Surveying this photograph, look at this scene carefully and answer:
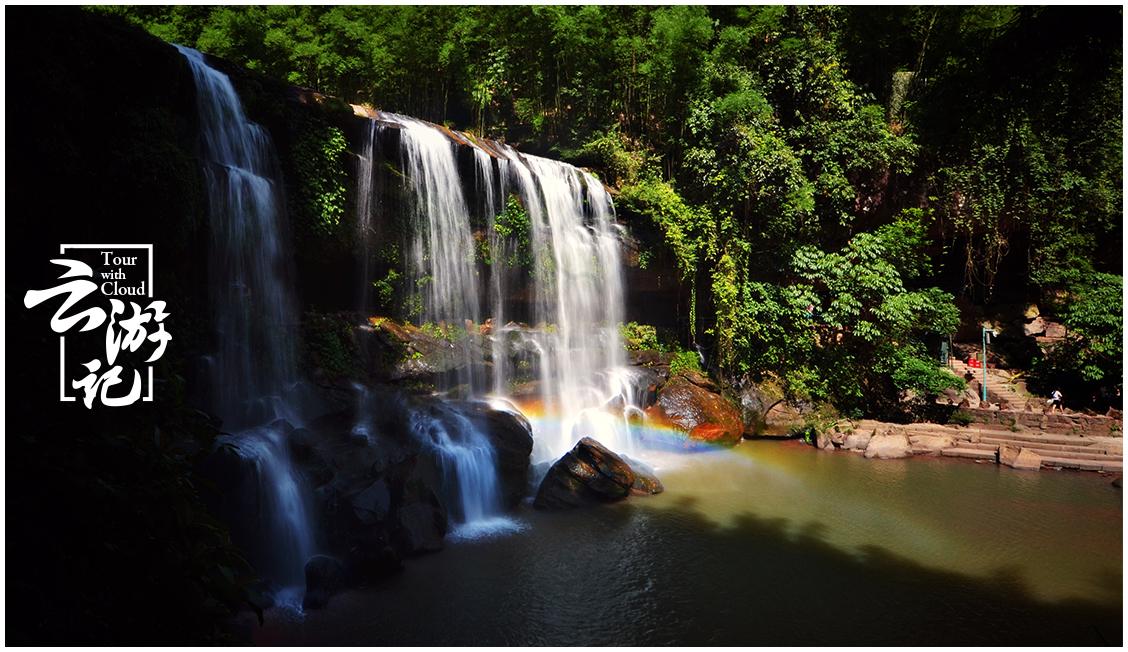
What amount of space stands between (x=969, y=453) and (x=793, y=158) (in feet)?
23.5

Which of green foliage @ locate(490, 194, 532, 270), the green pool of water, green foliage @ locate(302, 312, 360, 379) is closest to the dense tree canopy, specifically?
green foliage @ locate(490, 194, 532, 270)

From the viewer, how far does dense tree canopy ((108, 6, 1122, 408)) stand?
44.9ft

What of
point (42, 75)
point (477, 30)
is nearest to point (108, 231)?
point (42, 75)

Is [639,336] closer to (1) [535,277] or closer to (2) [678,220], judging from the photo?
(2) [678,220]

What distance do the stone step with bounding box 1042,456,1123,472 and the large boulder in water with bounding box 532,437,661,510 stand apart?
296 inches

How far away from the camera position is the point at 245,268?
959 cm

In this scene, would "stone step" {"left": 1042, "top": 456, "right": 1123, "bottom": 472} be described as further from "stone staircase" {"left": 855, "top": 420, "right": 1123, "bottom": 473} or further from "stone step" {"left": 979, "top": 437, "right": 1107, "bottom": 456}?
"stone step" {"left": 979, "top": 437, "right": 1107, "bottom": 456}

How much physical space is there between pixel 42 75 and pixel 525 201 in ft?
31.4

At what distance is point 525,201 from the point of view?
14.2 meters

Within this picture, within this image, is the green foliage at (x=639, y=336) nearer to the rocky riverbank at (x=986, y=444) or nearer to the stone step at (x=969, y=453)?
the rocky riverbank at (x=986, y=444)

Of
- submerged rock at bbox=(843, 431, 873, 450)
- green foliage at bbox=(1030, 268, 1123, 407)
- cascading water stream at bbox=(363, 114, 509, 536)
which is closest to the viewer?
submerged rock at bbox=(843, 431, 873, 450)

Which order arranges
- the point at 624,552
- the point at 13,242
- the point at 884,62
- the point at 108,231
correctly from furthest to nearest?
the point at 884,62 < the point at 624,552 < the point at 108,231 < the point at 13,242

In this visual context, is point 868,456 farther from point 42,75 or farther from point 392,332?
point 42,75

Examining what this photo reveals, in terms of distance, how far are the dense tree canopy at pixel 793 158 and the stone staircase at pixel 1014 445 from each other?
46.4 inches
